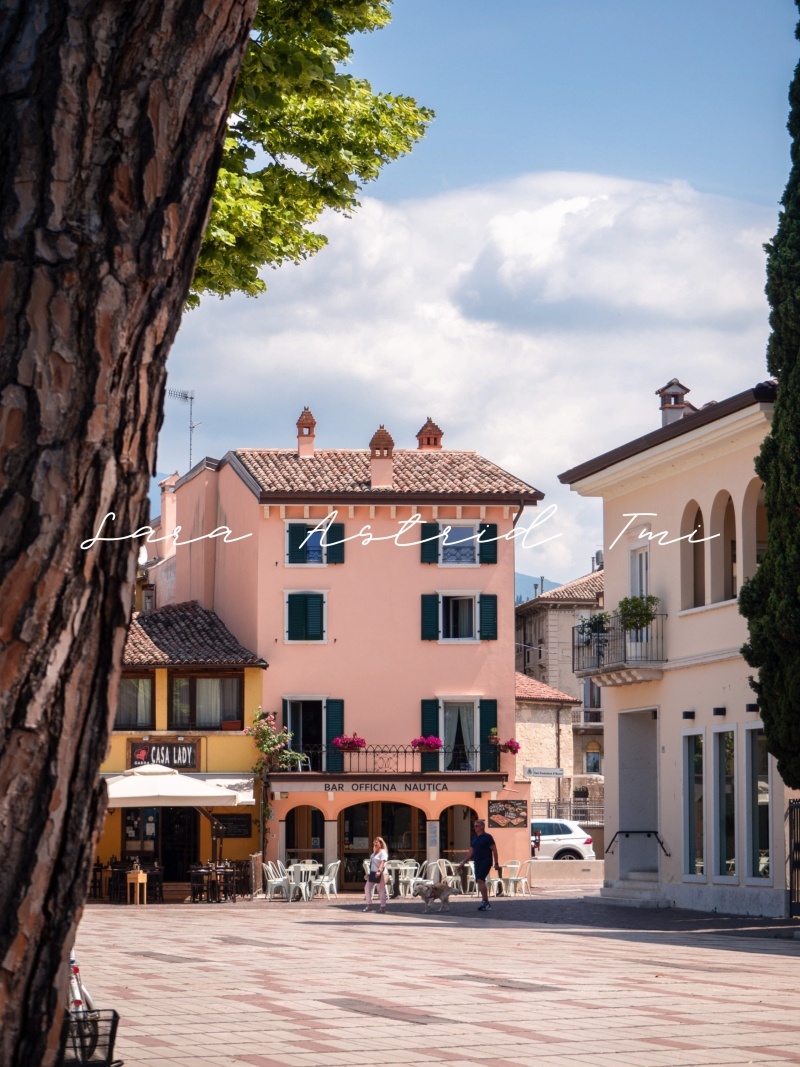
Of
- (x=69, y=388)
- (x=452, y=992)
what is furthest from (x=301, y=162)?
(x=69, y=388)

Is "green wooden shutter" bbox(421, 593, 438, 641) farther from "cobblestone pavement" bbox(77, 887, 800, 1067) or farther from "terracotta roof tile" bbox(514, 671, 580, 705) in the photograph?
"cobblestone pavement" bbox(77, 887, 800, 1067)

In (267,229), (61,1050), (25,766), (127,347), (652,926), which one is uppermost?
(267,229)

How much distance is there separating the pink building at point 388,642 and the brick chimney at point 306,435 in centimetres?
203

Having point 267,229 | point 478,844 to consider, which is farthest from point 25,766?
point 478,844

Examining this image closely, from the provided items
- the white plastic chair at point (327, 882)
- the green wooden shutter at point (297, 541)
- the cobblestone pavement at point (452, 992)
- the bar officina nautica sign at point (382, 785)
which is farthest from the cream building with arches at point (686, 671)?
the green wooden shutter at point (297, 541)

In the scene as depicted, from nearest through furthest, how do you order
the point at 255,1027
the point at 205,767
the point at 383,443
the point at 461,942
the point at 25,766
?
the point at 25,766, the point at 255,1027, the point at 461,942, the point at 205,767, the point at 383,443

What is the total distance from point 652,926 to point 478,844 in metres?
5.51

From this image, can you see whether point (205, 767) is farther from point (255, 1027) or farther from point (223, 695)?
point (255, 1027)

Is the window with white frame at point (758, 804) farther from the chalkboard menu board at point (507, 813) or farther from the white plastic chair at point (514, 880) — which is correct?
the chalkboard menu board at point (507, 813)

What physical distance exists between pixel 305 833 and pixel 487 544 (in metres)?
9.22

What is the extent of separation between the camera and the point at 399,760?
149 feet

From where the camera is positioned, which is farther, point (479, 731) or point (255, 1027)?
point (479, 731)

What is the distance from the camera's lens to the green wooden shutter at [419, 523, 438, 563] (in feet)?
153

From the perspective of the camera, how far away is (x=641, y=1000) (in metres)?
13.9
